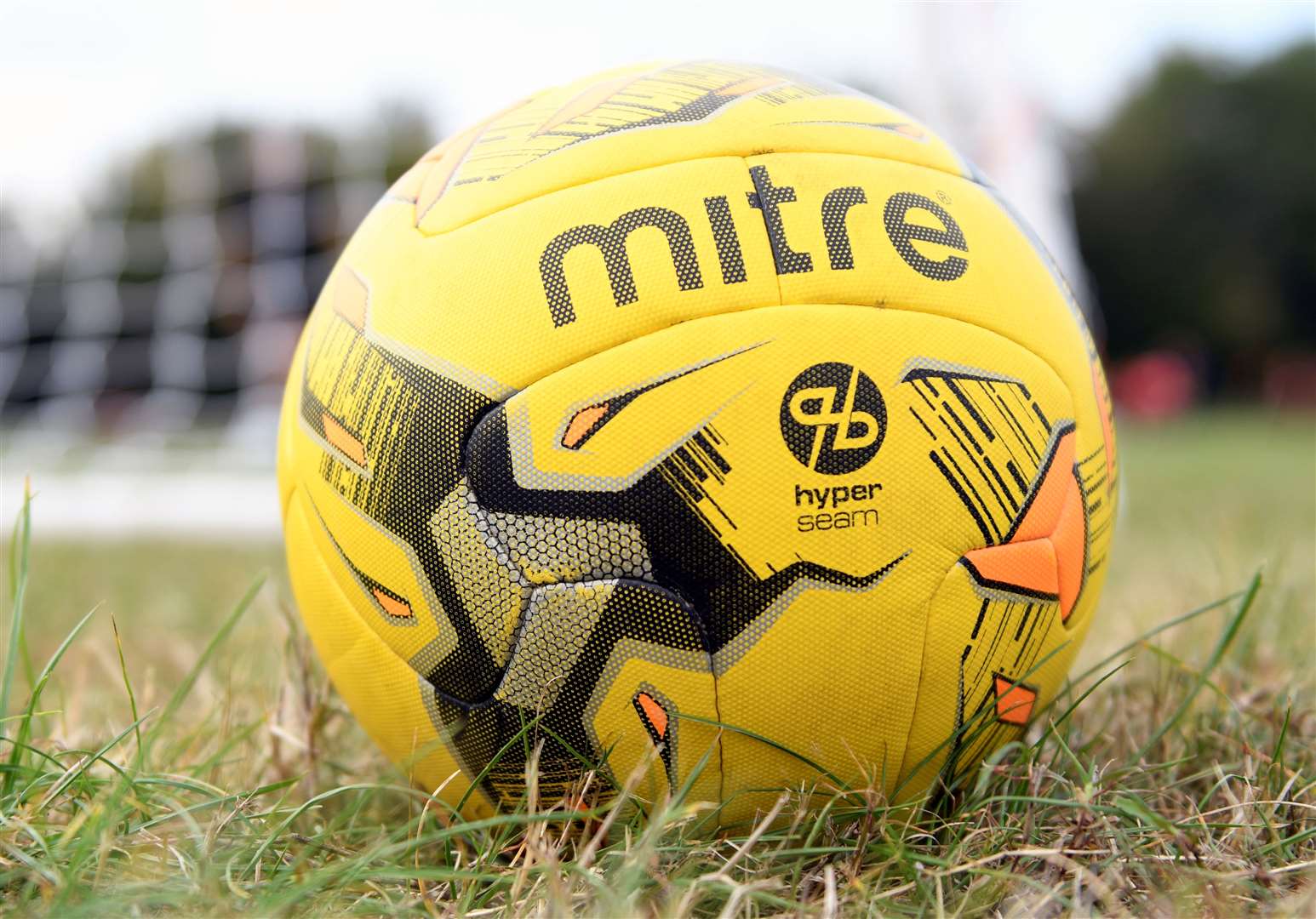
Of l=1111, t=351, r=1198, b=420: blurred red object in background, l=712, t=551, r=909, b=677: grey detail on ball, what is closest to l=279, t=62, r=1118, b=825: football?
l=712, t=551, r=909, b=677: grey detail on ball

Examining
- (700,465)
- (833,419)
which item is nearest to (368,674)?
(700,465)

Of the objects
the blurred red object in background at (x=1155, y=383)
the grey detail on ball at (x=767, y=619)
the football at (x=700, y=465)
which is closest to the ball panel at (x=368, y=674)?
the football at (x=700, y=465)

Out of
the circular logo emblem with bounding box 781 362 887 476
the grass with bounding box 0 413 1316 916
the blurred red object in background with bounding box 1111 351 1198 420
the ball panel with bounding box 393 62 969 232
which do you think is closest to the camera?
the grass with bounding box 0 413 1316 916

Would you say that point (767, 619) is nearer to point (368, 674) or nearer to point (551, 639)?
point (551, 639)

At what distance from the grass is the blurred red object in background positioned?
26729 millimetres

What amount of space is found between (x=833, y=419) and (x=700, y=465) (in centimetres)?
16

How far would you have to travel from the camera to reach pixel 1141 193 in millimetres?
28156

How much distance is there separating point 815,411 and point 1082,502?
0.43 meters

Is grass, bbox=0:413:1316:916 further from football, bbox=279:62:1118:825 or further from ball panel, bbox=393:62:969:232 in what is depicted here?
ball panel, bbox=393:62:969:232

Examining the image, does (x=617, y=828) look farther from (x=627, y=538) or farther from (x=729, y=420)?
(x=729, y=420)

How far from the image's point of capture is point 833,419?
1271 mm

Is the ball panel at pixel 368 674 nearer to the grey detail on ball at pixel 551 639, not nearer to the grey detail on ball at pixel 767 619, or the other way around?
the grey detail on ball at pixel 551 639

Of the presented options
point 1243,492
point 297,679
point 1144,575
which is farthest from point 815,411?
point 1243,492

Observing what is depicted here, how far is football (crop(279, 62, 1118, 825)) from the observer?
1.26 meters
